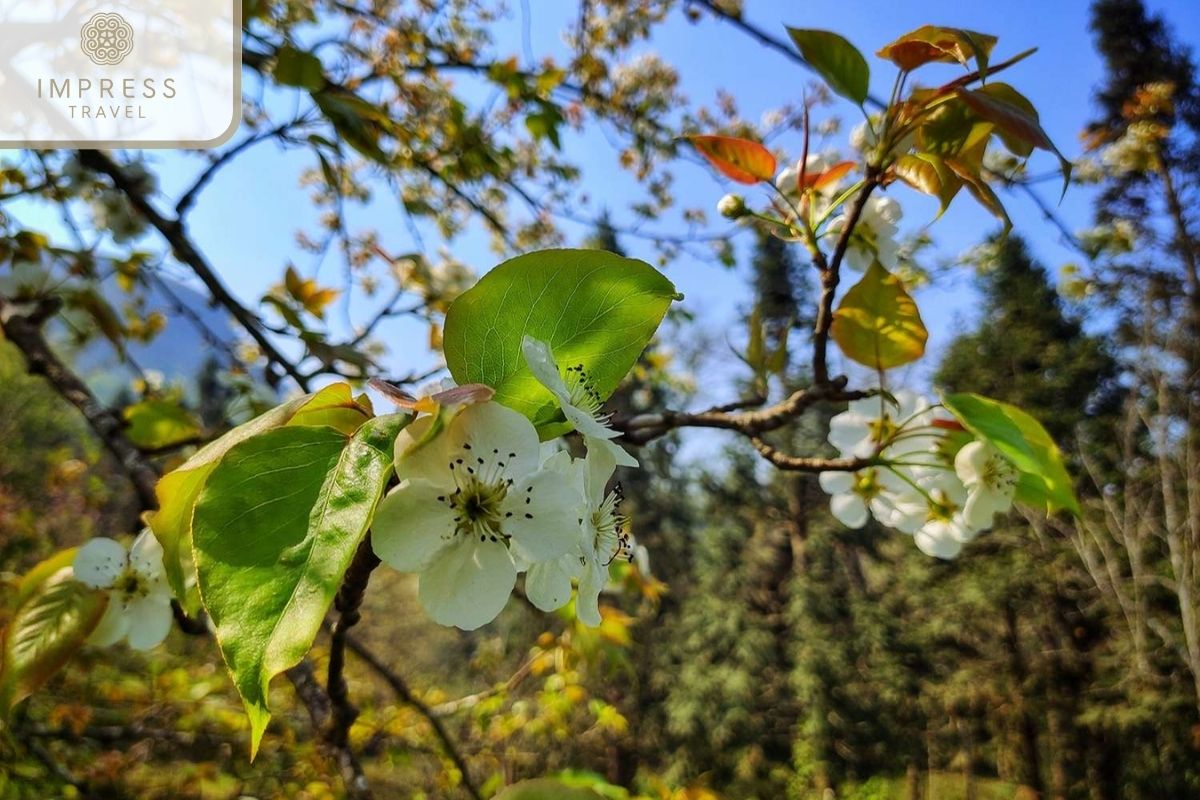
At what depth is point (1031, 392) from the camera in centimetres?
941

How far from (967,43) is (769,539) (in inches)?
394

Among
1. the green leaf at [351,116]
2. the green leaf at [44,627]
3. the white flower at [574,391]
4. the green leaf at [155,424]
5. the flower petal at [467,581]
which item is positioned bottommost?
the green leaf at [44,627]

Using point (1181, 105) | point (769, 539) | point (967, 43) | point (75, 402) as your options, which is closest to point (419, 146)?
point (75, 402)

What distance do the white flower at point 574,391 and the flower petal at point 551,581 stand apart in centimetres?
7

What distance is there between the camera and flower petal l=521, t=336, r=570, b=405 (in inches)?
12.9

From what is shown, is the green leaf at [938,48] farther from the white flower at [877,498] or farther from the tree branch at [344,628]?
the tree branch at [344,628]

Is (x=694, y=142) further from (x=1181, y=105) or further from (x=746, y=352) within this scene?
(x=1181, y=105)

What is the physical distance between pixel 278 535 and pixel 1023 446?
468 millimetres

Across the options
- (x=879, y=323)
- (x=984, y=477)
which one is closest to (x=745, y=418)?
(x=879, y=323)

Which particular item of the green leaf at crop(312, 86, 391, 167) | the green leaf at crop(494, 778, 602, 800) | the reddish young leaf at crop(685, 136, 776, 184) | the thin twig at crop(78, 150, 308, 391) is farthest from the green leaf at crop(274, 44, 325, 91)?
the green leaf at crop(494, 778, 602, 800)

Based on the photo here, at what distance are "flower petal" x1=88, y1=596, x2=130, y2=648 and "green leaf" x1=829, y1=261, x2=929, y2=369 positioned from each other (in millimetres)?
726

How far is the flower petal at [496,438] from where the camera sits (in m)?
0.34

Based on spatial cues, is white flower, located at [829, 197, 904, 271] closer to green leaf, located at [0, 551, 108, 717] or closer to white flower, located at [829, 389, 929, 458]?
white flower, located at [829, 389, 929, 458]

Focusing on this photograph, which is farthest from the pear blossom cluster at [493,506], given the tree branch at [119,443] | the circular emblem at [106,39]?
the circular emblem at [106,39]
